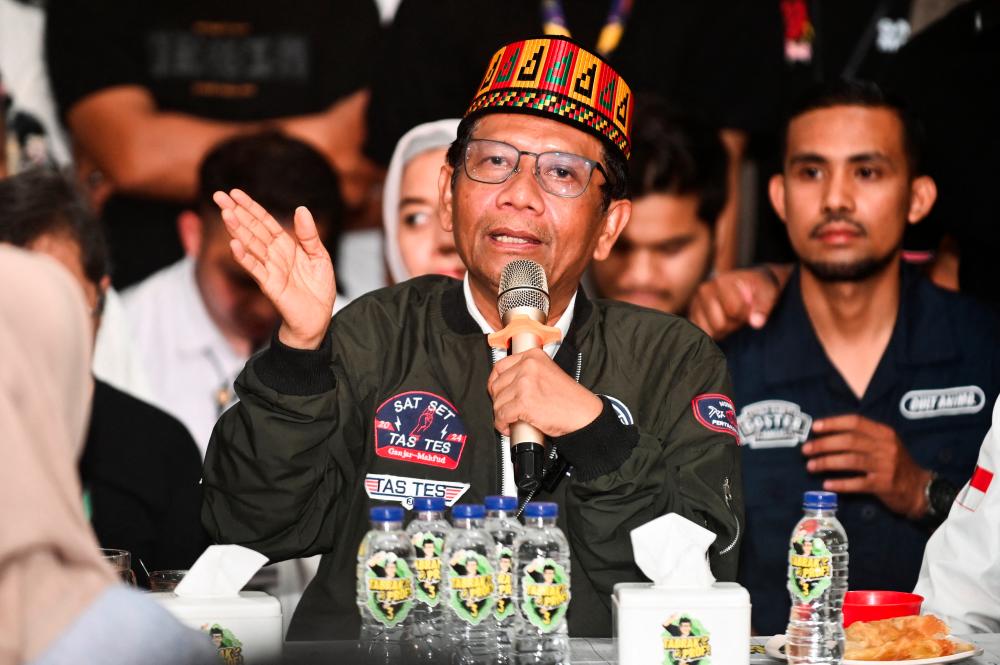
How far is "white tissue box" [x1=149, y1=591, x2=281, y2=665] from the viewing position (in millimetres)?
1644

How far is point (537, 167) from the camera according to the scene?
2305 mm

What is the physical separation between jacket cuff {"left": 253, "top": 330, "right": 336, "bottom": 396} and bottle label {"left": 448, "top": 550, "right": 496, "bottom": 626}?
43 centimetres

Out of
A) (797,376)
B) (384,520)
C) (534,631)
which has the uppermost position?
(797,376)

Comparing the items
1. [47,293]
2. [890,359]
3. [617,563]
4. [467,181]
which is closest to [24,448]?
[47,293]

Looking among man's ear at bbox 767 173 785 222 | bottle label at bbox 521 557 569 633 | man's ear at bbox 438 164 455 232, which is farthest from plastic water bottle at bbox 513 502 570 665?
man's ear at bbox 767 173 785 222

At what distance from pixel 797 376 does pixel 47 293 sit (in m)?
2.68

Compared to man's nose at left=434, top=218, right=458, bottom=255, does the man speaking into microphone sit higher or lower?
lower

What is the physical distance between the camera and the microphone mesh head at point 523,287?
201 centimetres

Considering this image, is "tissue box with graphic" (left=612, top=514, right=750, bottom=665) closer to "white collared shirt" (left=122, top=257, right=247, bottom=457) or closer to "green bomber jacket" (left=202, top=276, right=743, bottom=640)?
"green bomber jacket" (left=202, top=276, right=743, bottom=640)

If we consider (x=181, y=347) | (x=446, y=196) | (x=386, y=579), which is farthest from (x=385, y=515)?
(x=181, y=347)

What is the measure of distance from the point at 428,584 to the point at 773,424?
72.6 inches

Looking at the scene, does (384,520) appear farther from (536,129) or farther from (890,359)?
(890,359)

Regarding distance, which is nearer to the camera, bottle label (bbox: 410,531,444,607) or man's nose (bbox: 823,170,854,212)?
bottle label (bbox: 410,531,444,607)

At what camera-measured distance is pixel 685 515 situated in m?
2.07
